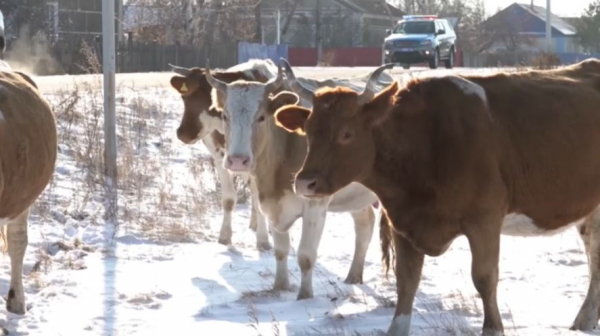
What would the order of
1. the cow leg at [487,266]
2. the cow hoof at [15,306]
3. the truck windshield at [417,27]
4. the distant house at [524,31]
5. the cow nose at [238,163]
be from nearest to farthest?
1. the cow leg at [487,266]
2. the cow hoof at [15,306]
3. the cow nose at [238,163]
4. the truck windshield at [417,27]
5. the distant house at [524,31]

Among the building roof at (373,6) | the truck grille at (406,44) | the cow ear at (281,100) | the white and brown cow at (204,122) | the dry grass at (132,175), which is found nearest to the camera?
the cow ear at (281,100)

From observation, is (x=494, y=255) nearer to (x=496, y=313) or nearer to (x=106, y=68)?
(x=496, y=313)

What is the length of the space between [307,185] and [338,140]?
1.18ft

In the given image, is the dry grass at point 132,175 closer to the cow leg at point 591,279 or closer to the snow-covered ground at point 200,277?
the snow-covered ground at point 200,277

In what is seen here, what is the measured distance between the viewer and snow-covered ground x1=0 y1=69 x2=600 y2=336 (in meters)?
8.27

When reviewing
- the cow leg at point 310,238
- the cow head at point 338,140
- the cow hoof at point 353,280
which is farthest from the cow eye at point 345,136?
the cow hoof at point 353,280

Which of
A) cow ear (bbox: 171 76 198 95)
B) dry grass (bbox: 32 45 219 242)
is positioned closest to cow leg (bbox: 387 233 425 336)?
dry grass (bbox: 32 45 219 242)

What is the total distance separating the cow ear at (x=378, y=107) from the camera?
7.41 meters

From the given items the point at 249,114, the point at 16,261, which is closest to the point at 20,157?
the point at 16,261

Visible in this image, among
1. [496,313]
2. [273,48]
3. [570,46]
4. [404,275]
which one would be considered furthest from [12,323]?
[570,46]

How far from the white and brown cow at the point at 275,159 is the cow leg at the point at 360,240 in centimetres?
80

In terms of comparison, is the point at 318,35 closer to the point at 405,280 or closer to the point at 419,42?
the point at 419,42

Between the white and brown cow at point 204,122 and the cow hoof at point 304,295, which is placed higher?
the white and brown cow at point 204,122

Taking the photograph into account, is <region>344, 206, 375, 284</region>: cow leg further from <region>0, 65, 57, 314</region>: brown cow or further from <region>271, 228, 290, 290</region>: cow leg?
<region>0, 65, 57, 314</region>: brown cow
